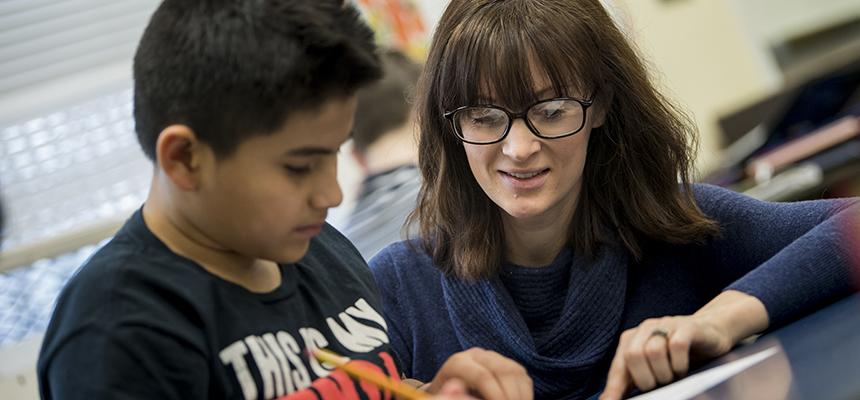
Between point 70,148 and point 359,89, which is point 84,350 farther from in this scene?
point 70,148

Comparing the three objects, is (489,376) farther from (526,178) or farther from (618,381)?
(526,178)

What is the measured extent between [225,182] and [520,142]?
0.53 meters

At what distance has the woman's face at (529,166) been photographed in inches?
51.3

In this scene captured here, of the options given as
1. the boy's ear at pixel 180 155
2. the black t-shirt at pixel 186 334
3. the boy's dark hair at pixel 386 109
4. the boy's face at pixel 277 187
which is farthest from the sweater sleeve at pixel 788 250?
the boy's dark hair at pixel 386 109

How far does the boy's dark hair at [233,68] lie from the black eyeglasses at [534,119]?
46 cm

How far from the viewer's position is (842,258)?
48.7 inches

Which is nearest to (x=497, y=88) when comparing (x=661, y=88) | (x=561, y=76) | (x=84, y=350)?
(x=561, y=76)

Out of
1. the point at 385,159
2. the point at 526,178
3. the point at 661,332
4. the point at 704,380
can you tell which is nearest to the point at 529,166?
the point at 526,178

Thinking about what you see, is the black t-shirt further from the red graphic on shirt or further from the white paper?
the white paper

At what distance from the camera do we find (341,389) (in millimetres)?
938

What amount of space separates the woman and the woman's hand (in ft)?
0.10

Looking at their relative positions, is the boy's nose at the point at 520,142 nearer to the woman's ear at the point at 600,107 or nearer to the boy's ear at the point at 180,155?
the woman's ear at the point at 600,107

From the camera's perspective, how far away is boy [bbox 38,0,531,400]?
2.68ft

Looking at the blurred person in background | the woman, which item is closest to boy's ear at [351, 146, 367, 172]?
the blurred person in background
